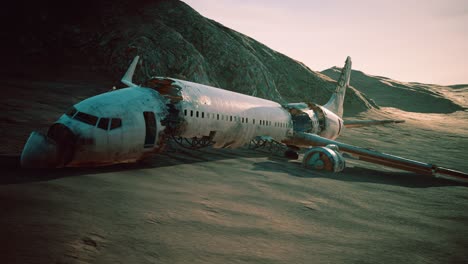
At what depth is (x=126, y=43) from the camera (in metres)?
32.1

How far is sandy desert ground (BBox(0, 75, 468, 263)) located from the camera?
3965 millimetres

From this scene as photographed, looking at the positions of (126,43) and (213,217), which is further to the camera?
(126,43)

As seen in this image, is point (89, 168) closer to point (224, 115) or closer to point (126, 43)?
point (224, 115)

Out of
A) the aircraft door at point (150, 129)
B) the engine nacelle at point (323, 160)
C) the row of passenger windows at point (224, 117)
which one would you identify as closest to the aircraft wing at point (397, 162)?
the engine nacelle at point (323, 160)

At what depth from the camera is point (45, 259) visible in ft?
10.9

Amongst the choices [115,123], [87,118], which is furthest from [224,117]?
[87,118]

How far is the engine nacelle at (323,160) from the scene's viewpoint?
44.9 feet

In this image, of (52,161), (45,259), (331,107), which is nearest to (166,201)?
(45,259)

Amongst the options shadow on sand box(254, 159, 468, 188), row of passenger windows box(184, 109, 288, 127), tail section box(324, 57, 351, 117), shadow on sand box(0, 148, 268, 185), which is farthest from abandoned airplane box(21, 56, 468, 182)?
tail section box(324, 57, 351, 117)

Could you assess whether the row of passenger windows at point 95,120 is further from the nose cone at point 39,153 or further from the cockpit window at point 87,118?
the nose cone at point 39,153

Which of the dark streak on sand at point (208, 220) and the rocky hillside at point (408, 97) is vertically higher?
the rocky hillside at point (408, 97)

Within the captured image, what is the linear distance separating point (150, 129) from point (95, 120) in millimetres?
1932

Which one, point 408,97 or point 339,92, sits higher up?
point 408,97

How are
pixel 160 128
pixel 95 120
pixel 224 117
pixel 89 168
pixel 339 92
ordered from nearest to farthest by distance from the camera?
pixel 89 168 < pixel 95 120 < pixel 160 128 < pixel 224 117 < pixel 339 92
